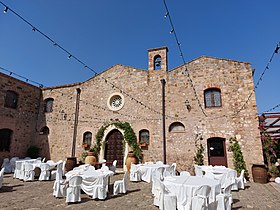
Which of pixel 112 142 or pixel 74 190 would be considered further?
pixel 112 142

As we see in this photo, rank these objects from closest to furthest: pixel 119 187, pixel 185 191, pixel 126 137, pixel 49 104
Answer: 1. pixel 185 191
2. pixel 119 187
3. pixel 126 137
4. pixel 49 104

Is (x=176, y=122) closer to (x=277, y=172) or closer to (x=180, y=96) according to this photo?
(x=180, y=96)

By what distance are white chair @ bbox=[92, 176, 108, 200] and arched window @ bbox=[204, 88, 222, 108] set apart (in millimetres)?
6395

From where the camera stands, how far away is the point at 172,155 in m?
9.34

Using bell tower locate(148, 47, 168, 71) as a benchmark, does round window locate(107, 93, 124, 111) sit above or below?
below

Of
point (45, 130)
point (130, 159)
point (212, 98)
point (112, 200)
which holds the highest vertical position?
point (212, 98)

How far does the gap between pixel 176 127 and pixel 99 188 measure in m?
5.59

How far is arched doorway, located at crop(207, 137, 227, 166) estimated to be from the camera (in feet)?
28.6

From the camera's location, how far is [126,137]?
10.2 metres

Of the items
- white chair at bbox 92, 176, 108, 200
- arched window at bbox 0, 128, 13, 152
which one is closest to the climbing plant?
white chair at bbox 92, 176, 108, 200

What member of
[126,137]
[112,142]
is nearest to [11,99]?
[112,142]

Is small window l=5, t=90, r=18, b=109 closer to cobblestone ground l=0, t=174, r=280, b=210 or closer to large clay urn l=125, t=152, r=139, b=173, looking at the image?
cobblestone ground l=0, t=174, r=280, b=210

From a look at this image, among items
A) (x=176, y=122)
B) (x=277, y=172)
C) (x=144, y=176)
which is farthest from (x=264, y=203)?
(x=176, y=122)

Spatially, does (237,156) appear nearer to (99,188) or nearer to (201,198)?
(201,198)
